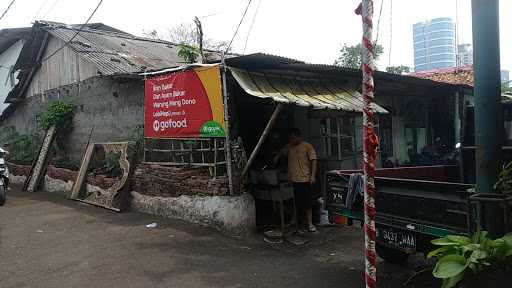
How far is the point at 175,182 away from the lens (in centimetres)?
791

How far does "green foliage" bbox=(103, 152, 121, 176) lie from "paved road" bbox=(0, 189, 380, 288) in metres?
1.29

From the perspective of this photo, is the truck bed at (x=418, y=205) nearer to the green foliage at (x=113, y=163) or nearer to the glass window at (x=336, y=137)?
the glass window at (x=336, y=137)

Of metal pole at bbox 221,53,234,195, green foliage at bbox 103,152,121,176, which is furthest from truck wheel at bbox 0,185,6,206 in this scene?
metal pole at bbox 221,53,234,195

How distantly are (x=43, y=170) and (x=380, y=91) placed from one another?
8.90 m

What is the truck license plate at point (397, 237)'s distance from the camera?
4496 mm

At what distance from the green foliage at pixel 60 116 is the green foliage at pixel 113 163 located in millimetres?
2696

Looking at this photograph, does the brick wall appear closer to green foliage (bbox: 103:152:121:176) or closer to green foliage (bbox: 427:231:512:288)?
green foliage (bbox: 103:152:121:176)

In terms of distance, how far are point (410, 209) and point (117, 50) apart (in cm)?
1001

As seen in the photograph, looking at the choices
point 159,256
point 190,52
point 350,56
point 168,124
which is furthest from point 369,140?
point 350,56

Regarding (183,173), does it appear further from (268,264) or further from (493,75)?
(493,75)

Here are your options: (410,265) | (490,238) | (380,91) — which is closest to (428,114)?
(380,91)

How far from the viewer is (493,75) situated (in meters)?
3.71

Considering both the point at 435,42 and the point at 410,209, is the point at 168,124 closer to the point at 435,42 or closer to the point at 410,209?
the point at 410,209

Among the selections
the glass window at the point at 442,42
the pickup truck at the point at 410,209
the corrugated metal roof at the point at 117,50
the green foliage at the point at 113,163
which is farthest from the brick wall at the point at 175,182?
the glass window at the point at 442,42
